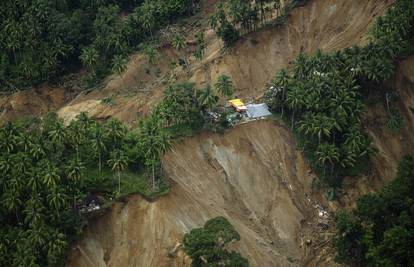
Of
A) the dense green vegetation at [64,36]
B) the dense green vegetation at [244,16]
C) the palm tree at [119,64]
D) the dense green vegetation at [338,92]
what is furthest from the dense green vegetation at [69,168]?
the dense green vegetation at [64,36]

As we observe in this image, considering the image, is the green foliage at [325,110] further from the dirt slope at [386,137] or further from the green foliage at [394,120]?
the green foliage at [394,120]

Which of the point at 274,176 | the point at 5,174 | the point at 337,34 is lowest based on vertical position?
the point at 274,176

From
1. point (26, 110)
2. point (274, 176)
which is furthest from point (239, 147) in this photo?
point (26, 110)

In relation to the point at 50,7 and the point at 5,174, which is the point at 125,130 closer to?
the point at 5,174

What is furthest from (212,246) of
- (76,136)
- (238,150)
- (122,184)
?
(76,136)

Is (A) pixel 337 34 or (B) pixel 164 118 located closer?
(B) pixel 164 118
